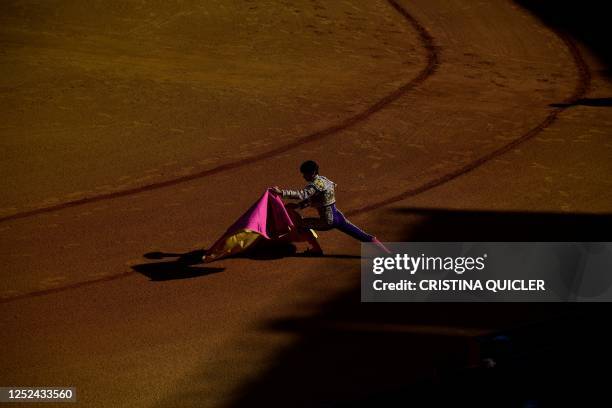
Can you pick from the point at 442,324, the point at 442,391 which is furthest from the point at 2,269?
the point at 442,391

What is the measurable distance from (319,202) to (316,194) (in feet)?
0.42

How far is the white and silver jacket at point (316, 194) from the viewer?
9.29 meters

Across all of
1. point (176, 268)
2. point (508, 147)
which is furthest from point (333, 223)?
point (508, 147)

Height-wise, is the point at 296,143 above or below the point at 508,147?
above

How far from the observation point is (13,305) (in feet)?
29.8

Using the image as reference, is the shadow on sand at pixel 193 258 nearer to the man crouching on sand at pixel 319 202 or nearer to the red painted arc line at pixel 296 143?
the man crouching on sand at pixel 319 202

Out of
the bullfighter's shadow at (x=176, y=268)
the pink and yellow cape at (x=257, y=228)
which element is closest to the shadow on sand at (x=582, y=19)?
the pink and yellow cape at (x=257, y=228)

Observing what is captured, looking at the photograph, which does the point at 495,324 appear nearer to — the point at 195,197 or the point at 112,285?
the point at 112,285

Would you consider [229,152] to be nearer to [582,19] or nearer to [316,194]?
[316,194]

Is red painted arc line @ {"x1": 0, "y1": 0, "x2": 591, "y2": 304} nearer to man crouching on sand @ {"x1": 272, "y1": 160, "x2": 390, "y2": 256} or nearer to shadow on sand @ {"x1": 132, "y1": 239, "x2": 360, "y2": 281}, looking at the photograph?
shadow on sand @ {"x1": 132, "y1": 239, "x2": 360, "y2": 281}

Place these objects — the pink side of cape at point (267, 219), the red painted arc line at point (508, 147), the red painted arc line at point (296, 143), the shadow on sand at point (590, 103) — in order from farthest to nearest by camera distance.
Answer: the shadow on sand at point (590, 103)
the red painted arc line at point (296, 143)
the red painted arc line at point (508, 147)
the pink side of cape at point (267, 219)

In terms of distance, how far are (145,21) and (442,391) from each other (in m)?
A: 15.9

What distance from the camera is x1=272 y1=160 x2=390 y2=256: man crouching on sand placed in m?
9.27

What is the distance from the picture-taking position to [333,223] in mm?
9555
